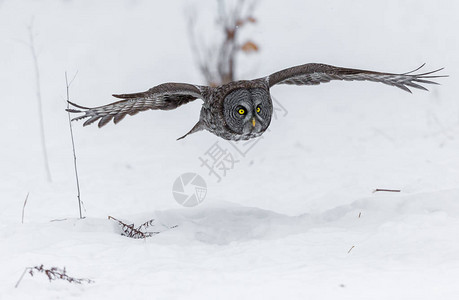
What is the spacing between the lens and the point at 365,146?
7918mm

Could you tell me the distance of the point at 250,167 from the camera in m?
7.77

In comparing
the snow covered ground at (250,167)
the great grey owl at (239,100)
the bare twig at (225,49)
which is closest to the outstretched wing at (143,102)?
the great grey owl at (239,100)

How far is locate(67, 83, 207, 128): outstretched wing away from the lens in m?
4.29

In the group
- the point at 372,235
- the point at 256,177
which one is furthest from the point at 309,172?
the point at 372,235

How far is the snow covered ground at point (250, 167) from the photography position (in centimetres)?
321

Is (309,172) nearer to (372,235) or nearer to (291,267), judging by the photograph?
(372,235)

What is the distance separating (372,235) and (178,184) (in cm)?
329

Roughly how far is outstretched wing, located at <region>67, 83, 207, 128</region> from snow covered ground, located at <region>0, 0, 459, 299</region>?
3.07ft
